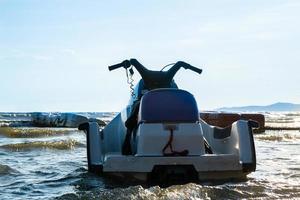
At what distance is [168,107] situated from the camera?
6352 millimetres

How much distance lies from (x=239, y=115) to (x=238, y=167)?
54.9ft

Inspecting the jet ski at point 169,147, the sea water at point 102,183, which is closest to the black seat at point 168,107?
the jet ski at point 169,147

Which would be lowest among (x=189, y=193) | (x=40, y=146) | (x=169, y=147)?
(x=40, y=146)

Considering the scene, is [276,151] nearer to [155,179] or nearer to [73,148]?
[73,148]

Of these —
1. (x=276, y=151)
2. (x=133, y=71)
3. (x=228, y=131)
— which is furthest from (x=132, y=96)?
(x=276, y=151)

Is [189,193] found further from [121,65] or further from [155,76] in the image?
[121,65]

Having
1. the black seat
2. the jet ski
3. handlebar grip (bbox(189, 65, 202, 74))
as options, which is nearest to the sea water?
the jet ski

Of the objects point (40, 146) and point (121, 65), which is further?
point (40, 146)

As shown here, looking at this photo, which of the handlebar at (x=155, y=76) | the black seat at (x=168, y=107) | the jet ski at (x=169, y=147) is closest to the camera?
the jet ski at (x=169, y=147)

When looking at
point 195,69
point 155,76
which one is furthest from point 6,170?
point 195,69

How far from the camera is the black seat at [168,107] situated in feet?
20.7

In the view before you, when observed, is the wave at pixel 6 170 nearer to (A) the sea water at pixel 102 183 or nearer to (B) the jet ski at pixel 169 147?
(A) the sea water at pixel 102 183

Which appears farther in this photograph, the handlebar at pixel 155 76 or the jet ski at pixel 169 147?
the handlebar at pixel 155 76

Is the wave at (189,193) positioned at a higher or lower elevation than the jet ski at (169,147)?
lower
